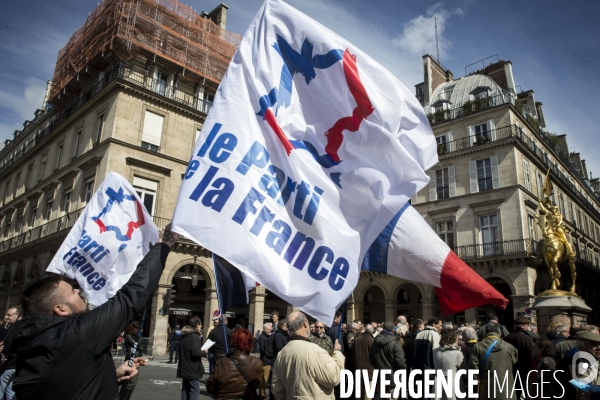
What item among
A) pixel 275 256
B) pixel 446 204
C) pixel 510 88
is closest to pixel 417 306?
pixel 446 204

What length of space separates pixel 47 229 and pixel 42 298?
27.2m

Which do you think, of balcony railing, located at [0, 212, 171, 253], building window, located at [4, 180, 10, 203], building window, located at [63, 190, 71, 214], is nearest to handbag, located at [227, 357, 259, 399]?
balcony railing, located at [0, 212, 171, 253]

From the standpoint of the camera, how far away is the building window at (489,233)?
26078 mm

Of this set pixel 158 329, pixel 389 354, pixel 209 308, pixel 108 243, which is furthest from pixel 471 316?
pixel 108 243

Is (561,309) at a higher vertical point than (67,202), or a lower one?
lower

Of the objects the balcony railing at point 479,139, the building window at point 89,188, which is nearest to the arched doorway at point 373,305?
the balcony railing at point 479,139

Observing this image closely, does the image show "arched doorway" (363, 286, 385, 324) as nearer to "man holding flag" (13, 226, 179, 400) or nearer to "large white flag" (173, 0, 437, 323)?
"large white flag" (173, 0, 437, 323)

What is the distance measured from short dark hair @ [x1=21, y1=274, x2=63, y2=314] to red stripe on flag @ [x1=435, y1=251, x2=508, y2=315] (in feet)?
10.4

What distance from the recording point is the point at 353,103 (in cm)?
418

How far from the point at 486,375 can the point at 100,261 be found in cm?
553

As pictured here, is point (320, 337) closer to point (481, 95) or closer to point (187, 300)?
point (187, 300)

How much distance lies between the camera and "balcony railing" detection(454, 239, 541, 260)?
25.0 meters

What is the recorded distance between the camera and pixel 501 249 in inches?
1009

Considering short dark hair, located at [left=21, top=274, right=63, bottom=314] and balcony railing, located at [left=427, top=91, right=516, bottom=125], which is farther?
balcony railing, located at [left=427, top=91, right=516, bottom=125]
